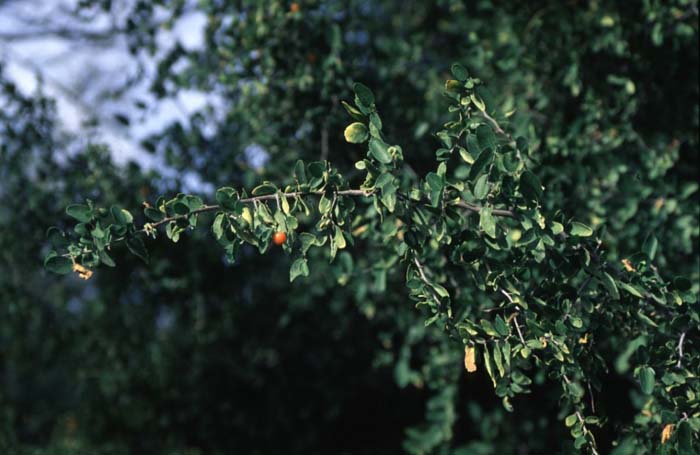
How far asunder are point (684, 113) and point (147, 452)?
13.8 ft

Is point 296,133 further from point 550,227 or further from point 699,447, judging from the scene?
point 699,447

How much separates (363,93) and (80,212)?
833 mm

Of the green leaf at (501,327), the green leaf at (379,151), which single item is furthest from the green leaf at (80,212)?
the green leaf at (501,327)

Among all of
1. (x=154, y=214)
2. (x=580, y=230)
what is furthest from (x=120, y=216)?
(x=580, y=230)

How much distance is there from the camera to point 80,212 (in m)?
1.90

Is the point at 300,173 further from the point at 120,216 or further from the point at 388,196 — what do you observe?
the point at 120,216

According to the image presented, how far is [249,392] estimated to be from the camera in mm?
5301

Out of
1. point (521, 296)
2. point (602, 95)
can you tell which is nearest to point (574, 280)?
point (521, 296)

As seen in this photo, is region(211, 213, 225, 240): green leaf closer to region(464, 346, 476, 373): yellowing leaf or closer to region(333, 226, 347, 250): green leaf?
region(333, 226, 347, 250): green leaf

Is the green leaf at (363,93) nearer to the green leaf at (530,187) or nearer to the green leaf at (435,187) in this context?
the green leaf at (435,187)

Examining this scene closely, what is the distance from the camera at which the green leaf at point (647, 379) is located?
2.03m

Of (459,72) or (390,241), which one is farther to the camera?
(390,241)

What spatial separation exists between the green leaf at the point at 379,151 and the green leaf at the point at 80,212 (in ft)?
2.60

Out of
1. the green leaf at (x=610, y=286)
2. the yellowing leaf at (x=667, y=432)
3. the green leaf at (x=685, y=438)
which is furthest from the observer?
the yellowing leaf at (x=667, y=432)
